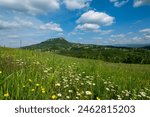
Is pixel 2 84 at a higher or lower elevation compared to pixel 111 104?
higher

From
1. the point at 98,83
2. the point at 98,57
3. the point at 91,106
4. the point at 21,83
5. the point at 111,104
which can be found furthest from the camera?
the point at 98,57

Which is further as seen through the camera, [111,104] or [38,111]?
[111,104]

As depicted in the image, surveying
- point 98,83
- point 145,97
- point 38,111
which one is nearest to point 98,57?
point 98,83

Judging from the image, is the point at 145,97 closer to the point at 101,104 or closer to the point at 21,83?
the point at 101,104

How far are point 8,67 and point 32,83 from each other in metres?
1.97

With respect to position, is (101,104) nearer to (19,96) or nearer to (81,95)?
(81,95)

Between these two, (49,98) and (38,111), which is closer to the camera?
(38,111)

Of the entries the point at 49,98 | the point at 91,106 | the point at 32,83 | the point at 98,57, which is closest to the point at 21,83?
the point at 32,83

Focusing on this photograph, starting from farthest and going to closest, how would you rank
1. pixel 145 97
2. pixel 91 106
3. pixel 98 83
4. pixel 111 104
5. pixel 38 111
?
1. pixel 98 83
2. pixel 145 97
3. pixel 111 104
4. pixel 91 106
5. pixel 38 111

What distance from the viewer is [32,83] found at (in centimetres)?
504

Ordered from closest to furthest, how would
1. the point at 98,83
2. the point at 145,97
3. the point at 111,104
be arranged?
the point at 111,104, the point at 145,97, the point at 98,83

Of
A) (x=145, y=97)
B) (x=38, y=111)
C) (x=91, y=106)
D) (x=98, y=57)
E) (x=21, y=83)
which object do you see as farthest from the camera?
(x=98, y=57)

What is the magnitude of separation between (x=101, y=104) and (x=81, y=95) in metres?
0.80

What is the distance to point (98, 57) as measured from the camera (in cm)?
993
